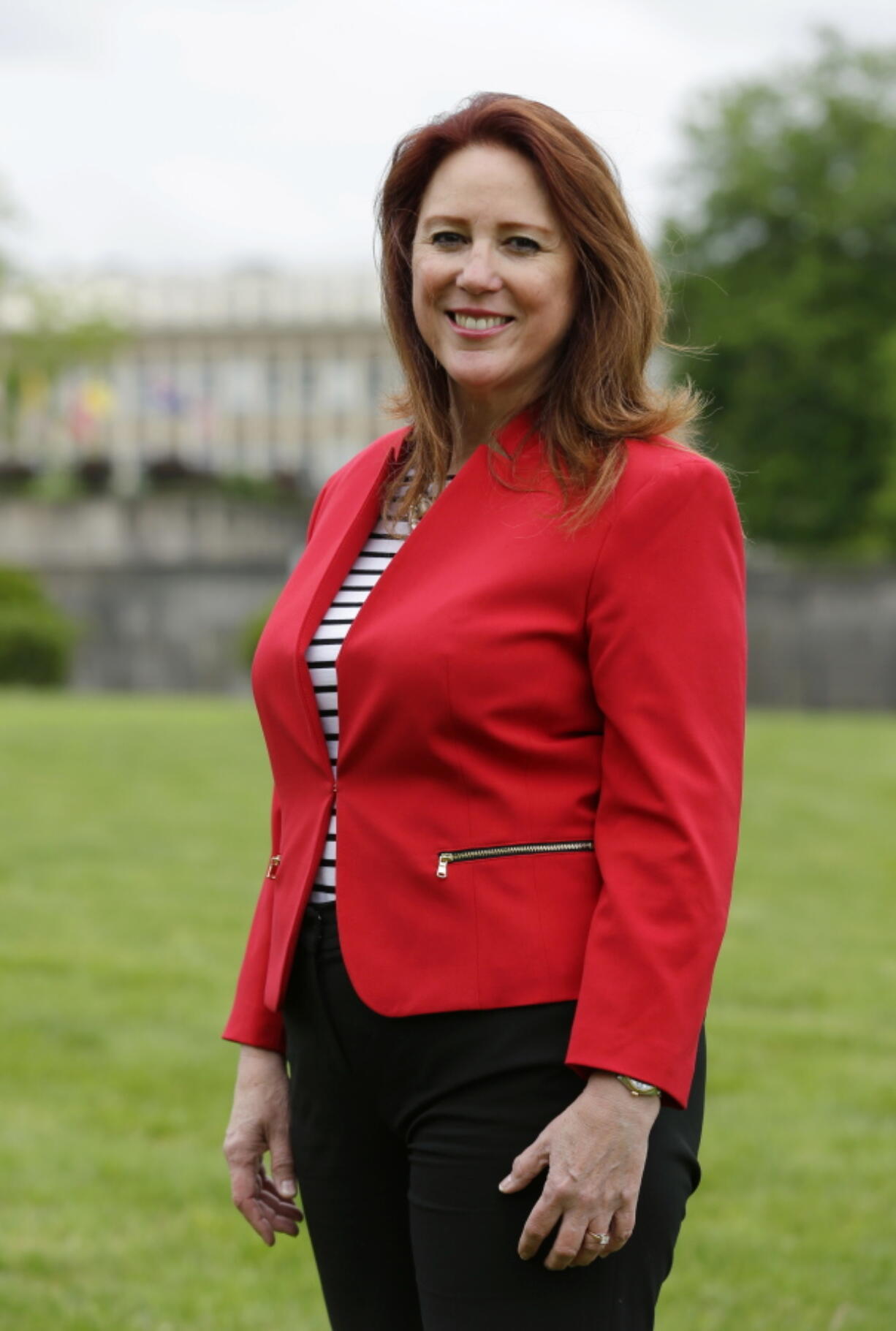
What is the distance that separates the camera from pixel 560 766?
7.00ft

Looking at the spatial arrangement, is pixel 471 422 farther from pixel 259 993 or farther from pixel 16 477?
pixel 16 477

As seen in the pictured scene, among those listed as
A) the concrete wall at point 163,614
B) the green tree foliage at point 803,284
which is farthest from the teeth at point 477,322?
the green tree foliage at point 803,284

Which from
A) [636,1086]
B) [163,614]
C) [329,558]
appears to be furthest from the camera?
[163,614]

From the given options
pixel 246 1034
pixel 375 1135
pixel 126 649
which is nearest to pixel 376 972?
pixel 375 1135

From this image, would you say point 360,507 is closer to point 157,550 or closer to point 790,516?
point 157,550

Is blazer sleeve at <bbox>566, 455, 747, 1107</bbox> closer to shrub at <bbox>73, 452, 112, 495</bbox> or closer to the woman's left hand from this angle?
Answer: the woman's left hand

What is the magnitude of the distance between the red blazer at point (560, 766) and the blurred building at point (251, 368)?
6753 cm

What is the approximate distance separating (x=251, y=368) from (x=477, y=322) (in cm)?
7008

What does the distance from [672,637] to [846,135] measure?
38553 millimetres

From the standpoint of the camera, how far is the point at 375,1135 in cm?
228

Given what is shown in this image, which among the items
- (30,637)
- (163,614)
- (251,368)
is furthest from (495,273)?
(251,368)

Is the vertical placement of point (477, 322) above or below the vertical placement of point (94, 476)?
above

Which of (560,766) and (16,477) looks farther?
(16,477)

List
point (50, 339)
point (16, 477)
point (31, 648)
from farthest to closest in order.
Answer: point (50, 339) → point (16, 477) → point (31, 648)
